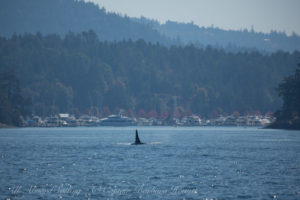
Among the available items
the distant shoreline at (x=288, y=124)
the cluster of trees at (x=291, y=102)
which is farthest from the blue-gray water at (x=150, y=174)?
the distant shoreline at (x=288, y=124)

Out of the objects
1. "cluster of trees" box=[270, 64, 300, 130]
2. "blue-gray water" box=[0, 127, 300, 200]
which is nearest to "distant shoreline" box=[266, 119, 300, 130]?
"cluster of trees" box=[270, 64, 300, 130]

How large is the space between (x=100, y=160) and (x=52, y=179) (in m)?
18.2

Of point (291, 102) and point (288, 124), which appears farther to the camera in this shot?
point (288, 124)

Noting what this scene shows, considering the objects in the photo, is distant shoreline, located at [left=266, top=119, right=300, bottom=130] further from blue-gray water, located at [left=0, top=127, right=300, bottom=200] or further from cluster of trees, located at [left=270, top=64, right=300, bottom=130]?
blue-gray water, located at [left=0, top=127, right=300, bottom=200]

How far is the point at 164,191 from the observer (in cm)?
4841

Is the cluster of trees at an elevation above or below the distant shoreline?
above

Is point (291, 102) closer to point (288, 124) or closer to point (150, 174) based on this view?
point (288, 124)

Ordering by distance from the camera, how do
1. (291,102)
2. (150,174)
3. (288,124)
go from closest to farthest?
(150,174) < (291,102) < (288,124)

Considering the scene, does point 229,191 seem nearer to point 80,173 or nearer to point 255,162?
point 80,173

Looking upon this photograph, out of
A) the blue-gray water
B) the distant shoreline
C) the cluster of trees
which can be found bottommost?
the blue-gray water

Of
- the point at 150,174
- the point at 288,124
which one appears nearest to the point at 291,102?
the point at 288,124

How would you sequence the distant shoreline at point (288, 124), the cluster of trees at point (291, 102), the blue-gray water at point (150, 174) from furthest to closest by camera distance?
the distant shoreline at point (288, 124)
the cluster of trees at point (291, 102)
the blue-gray water at point (150, 174)

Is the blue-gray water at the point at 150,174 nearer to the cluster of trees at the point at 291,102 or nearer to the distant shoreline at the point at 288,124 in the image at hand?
the cluster of trees at the point at 291,102

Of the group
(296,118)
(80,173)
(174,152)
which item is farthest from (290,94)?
(80,173)
